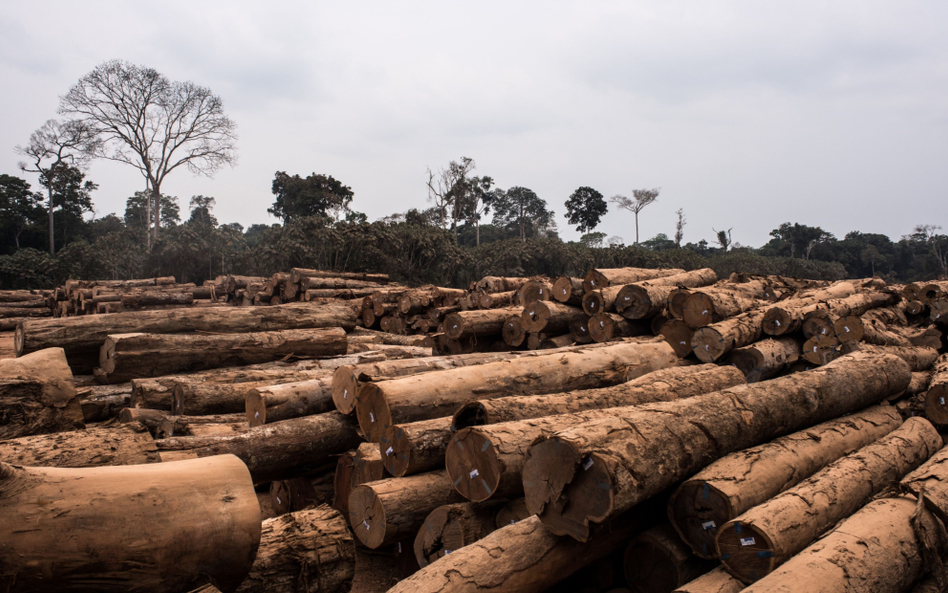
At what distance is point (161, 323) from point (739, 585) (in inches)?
259

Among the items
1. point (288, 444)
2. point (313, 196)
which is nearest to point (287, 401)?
point (288, 444)

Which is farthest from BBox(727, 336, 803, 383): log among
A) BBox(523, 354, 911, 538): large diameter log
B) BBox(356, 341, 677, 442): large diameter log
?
BBox(523, 354, 911, 538): large diameter log

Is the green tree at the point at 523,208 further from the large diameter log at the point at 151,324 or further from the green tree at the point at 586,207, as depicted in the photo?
the large diameter log at the point at 151,324

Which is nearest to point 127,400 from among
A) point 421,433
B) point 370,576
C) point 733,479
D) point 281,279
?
point 370,576

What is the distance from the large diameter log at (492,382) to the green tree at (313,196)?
3166 centimetres

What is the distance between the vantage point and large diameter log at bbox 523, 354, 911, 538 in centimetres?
256

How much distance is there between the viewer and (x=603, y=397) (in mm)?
4387

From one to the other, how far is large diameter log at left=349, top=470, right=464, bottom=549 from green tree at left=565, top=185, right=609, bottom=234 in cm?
5132

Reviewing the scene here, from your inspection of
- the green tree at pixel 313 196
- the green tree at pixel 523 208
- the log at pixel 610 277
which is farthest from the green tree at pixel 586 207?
the log at pixel 610 277

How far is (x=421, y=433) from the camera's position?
363 cm

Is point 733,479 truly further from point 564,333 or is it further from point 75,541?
point 564,333

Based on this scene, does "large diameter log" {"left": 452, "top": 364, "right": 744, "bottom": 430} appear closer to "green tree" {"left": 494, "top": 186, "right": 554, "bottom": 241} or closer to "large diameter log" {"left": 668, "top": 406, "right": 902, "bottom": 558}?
"large diameter log" {"left": 668, "top": 406, "right": 902, "bottom": 558}

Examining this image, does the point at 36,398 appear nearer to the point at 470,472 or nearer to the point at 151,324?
the point at 470,472

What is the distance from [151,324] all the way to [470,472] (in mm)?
5189
